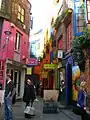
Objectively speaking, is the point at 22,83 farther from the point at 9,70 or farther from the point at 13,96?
the point at 13,96

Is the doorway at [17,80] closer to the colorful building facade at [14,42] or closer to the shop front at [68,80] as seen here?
the colorful building facade at [14,42]

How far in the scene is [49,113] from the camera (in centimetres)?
1552

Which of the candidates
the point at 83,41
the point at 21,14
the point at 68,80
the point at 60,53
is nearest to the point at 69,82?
the point at 68,80

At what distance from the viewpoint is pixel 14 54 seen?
76.5ft

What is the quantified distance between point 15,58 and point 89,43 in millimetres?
11024

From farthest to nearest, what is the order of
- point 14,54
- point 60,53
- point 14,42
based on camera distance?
1. point 14,54
2. point 14,42
3. point 60,53

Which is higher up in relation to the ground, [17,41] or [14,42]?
[17,41]

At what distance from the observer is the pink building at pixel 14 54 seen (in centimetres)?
2066

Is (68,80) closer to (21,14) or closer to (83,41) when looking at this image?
(83,41)

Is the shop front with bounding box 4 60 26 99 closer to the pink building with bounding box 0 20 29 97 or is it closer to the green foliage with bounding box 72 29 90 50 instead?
the pink building with bounding box 0 20 29 97

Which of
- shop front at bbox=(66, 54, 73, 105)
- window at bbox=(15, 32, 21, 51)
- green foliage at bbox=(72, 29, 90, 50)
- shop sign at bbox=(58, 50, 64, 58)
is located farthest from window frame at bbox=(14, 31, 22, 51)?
green foliage at bbox=(72, 29, 90, 50)

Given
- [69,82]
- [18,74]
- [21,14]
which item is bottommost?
[69,82]

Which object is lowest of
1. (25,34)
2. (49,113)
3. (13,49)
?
(49,113)

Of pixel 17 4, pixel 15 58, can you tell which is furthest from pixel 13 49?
pixel 17 4
